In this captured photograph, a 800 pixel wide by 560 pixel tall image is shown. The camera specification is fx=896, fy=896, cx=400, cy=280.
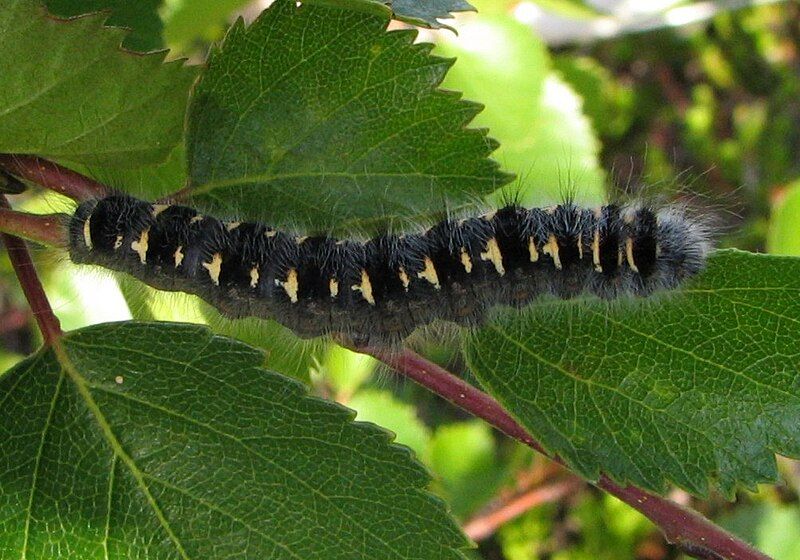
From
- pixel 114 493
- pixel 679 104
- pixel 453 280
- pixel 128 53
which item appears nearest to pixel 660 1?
pixel 679 104

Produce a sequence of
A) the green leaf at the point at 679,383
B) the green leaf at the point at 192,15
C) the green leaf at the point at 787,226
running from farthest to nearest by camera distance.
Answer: the green leaf at the point at 192,15 → the green leaf at the point at 787,226 → the green leaf at the point at 679,383

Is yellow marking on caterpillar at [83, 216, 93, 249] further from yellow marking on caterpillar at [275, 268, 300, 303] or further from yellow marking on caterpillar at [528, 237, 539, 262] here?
yellow marking on caterpillar at [528, 237, 539, 262]

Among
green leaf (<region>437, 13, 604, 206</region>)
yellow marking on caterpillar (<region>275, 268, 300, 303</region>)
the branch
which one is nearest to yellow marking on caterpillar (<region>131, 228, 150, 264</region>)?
yellow marking on caterpillar (<region>275, 268, 300, 303</region>)

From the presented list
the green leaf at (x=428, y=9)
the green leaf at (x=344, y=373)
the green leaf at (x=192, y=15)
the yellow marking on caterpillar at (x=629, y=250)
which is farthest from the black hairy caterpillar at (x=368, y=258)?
the green leaf at (x=344, y=373)

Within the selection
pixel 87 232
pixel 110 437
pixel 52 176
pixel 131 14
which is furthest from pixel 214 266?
pixel 131 14

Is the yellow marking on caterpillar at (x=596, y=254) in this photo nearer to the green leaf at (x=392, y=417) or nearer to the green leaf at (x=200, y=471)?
the green leaf at (x=200, y=471)

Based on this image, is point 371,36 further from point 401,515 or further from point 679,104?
point 679,104
